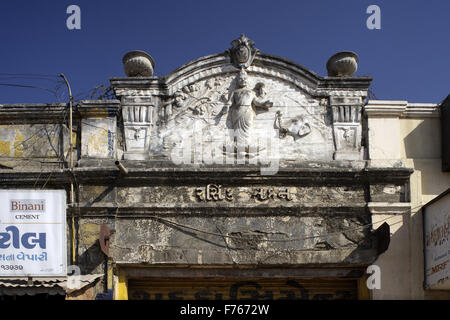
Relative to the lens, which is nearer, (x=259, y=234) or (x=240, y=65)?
(x=259, y=234)

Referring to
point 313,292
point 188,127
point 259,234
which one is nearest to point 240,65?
point 188,127

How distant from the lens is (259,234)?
9.40 meters

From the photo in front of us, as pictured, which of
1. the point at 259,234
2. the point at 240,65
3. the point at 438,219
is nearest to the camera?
the point at 438,219

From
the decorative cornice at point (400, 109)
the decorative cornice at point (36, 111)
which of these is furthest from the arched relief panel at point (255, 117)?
the decorative cornice at point (36, 111)

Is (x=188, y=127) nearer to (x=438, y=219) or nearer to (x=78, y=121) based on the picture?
(x=78, y=121)

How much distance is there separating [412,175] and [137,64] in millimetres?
4759

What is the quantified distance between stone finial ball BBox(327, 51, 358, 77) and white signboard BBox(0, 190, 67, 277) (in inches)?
190

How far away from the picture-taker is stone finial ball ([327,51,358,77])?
1002 cm

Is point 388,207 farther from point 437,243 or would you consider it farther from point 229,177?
point 229,177

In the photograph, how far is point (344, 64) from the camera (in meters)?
10.0

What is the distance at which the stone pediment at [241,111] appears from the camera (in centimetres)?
973

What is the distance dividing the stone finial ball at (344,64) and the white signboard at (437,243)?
8.31 ft

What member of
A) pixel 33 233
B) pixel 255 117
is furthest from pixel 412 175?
pixel 33 233
